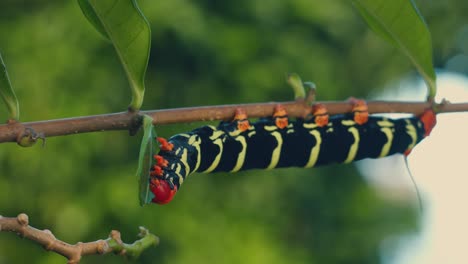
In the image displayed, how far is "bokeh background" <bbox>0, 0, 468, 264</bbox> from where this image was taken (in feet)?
17.8

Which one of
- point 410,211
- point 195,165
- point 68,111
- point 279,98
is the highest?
point 195,165

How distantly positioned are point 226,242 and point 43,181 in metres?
1.24

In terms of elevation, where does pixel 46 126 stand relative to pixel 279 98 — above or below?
above

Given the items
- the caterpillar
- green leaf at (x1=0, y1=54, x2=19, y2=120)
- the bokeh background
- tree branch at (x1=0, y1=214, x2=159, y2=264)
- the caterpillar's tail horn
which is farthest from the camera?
the bokeh background

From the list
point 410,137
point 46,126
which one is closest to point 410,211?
point 410,137

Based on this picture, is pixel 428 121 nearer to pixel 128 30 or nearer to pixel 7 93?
pixel 128 30

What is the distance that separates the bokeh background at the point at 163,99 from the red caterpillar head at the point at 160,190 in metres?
3.70

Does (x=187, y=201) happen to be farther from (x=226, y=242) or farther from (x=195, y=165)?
(x=195, y=165)

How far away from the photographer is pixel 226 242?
5.62 m

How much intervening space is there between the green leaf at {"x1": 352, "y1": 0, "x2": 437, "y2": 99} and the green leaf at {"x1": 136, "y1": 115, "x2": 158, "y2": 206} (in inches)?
19.1

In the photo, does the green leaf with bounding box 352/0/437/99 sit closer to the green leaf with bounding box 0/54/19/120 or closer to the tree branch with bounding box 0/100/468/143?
the tree branch with bounding box 0/100/468/143

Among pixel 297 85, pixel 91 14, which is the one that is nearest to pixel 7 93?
pixel 91 14

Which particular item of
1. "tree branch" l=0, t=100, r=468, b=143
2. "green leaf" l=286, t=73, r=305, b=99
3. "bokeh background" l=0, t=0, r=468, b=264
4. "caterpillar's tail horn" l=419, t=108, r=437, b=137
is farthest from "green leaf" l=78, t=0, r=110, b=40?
"bokeh background" l=0, t=0, r=468, b=264

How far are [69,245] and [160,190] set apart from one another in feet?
0.70
